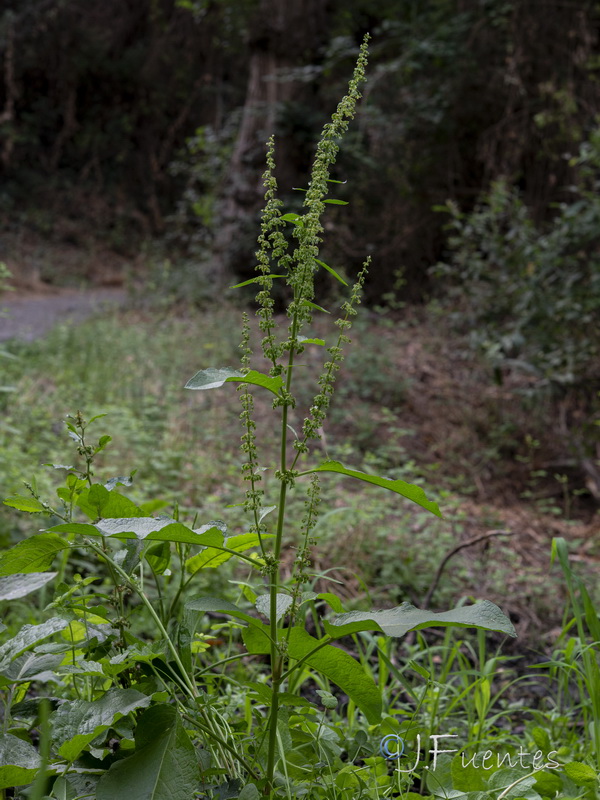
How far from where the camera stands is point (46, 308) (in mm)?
9438

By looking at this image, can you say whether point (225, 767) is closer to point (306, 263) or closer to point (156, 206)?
point (306, 263)

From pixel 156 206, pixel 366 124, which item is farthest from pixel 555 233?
pixel 156 206

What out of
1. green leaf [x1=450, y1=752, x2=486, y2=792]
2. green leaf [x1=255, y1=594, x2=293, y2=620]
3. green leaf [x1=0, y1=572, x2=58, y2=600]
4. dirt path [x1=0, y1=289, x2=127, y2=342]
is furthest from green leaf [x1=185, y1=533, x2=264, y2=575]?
dirt path [x1=0, y1=289, x2=127, y2=342]

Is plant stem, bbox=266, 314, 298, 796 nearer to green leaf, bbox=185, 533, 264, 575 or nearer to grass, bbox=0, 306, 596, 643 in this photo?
green leaf, bbox=185, 533, 264, 575

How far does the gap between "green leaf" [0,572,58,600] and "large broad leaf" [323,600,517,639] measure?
47 cm

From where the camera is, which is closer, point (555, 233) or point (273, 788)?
point (273, 788)

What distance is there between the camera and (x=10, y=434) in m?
4.14

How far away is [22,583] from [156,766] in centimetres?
39

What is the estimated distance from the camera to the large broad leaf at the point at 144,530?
0.96m

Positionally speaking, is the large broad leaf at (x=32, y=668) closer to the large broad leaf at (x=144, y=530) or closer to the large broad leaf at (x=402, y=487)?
the large broad leaf at (x=144, y=530)

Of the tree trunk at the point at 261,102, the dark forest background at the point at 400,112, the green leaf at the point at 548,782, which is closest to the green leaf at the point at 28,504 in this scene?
the green leaf at the point at 548,782

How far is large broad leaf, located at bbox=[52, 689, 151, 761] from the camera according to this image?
983 mm

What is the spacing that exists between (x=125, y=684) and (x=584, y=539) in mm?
3629

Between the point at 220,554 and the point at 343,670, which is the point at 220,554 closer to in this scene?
the point at 220,554
